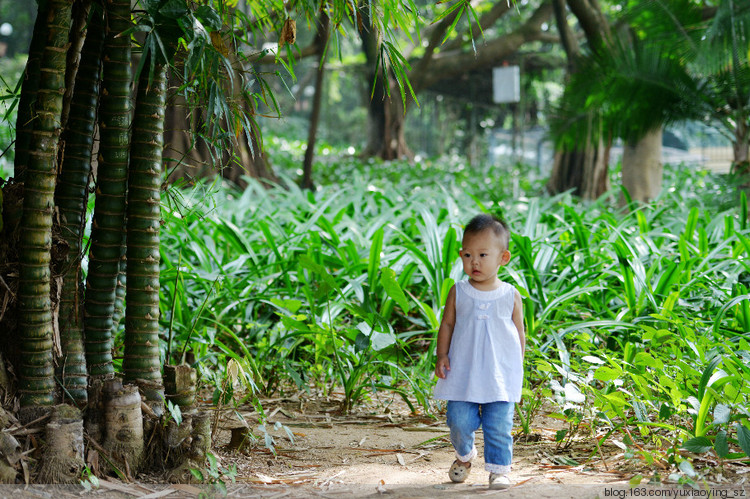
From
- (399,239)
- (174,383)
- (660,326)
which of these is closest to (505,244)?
(174,383)

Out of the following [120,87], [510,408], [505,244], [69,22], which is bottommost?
[510,408]

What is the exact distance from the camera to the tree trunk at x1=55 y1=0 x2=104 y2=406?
174cm

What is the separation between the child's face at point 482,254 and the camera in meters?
1.84

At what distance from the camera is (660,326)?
271 cm

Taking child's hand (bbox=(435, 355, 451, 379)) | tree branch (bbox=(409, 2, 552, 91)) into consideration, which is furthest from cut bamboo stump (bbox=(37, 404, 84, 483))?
tree branch (bbox=(409, 2, 552, 91))

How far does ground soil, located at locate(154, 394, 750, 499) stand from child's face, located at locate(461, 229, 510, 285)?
0.55m

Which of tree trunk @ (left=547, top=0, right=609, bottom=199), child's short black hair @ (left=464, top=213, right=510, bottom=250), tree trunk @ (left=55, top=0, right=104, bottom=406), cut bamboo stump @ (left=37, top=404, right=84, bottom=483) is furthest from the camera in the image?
tree trunk @ (left=547, top=0, right=609, bottom=199)

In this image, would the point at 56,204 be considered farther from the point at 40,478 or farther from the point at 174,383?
the point at 40,478

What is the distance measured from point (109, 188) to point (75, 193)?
0.11m

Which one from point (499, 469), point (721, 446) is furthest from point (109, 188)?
point (721, 446)

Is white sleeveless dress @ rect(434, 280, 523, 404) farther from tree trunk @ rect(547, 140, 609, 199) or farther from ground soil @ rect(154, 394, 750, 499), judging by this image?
tree trunk @ rect(547, 140, 609, 199)

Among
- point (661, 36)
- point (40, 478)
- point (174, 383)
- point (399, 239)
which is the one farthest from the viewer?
point (661, 36)

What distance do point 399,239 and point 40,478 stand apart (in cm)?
251

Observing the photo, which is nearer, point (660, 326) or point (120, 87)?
point (120, 87)
